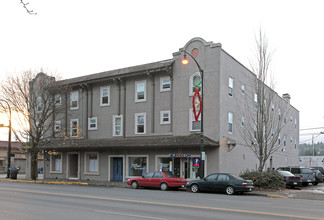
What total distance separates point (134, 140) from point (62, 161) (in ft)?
32.9

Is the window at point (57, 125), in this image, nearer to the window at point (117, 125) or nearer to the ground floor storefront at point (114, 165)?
the ground floor storefront at point (114, 165)

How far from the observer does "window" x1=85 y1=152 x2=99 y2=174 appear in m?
33.2

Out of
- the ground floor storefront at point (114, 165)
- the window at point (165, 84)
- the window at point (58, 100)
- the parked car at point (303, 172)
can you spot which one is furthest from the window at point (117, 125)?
the parked car at point (303, 172)

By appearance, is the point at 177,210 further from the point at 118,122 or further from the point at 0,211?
the point at 118,122

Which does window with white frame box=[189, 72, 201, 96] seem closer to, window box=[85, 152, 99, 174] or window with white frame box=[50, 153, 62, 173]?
window box=[85, 152, 99, 174]

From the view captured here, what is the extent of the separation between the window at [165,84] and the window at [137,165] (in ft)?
19.3

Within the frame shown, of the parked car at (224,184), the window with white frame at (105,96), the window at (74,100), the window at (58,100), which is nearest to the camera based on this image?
the parked car at (224,184)

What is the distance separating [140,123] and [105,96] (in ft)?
16.0

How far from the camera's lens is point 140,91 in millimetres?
30938

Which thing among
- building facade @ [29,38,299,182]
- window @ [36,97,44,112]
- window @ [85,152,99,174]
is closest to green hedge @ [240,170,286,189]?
building facade @ [29,38,299,182]

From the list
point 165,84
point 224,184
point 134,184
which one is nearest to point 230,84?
point 165,84

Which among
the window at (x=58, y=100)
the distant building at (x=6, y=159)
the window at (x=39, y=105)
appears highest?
the window at (x=58, y=100)

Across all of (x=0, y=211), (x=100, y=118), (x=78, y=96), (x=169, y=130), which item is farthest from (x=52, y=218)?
(x=78, y=96)

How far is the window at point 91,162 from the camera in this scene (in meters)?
33.2
